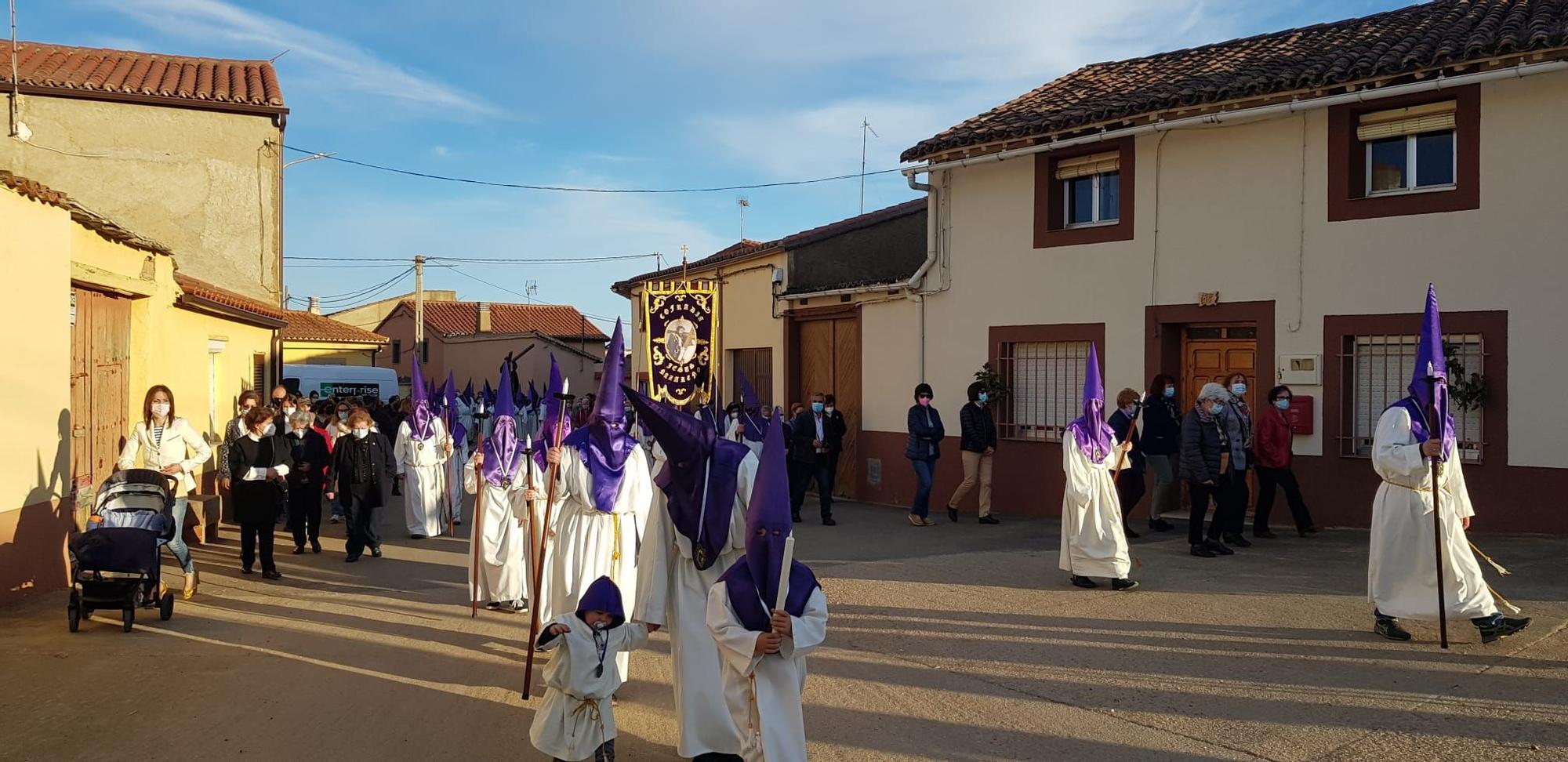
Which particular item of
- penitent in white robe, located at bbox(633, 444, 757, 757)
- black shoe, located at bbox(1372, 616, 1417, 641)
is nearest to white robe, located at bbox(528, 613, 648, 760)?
penitent in white robe, located at bbox(633, 444, 757, 757)

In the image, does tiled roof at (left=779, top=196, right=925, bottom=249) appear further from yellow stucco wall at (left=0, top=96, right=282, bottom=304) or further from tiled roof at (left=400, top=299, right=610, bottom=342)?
tiled roof at (left=400, top=299, right=610, bottom=342)

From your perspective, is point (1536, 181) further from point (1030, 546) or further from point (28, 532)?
point (28, 532)

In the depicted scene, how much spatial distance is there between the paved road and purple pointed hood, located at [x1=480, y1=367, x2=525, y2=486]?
3.84ft

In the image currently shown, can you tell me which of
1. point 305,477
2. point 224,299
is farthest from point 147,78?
point 305,477

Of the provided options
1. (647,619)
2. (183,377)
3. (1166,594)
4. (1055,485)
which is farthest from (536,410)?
(647,619)

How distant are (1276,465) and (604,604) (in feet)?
27.8

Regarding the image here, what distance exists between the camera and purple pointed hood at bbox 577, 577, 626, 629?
543 cm

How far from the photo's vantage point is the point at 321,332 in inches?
1575

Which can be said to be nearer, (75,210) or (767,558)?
(767,558)

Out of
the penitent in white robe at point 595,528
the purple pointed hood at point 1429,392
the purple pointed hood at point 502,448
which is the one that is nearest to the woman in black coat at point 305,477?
the purple pointed hood at point 502,448

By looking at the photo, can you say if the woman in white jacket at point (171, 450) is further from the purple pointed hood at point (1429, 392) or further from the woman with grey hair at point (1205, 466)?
the purple pointed hood at point (1429, 392)

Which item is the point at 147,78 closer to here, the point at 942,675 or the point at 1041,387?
the point at 1041,387

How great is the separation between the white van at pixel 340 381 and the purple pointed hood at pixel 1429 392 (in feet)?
91.2

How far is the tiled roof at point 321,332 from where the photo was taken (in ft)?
129
